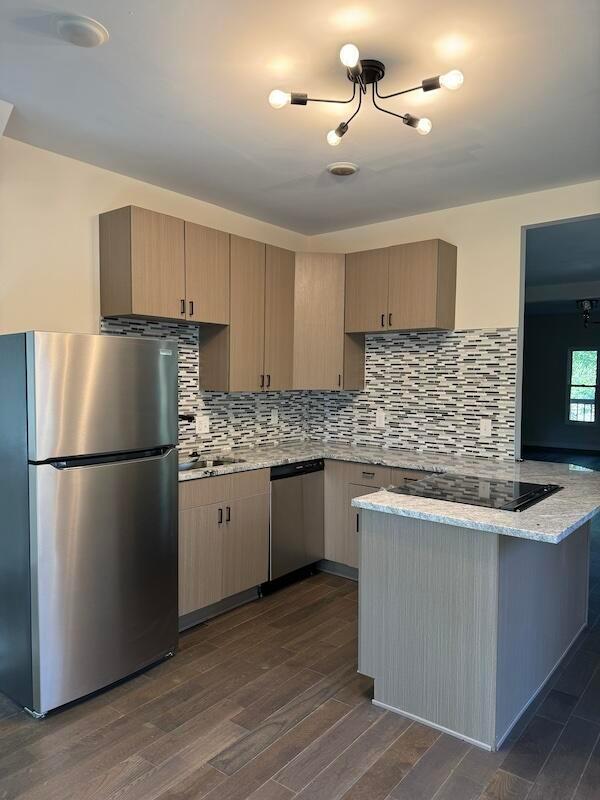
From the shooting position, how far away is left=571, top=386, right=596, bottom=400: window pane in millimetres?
10406

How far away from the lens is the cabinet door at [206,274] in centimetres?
339

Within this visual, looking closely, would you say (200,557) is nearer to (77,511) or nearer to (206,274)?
(77,511)

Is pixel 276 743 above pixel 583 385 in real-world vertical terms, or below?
below

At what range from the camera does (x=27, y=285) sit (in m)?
2.93

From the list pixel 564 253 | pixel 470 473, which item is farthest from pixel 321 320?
pixel 564 253

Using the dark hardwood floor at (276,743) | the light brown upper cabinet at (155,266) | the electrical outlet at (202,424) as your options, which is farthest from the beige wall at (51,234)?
the dark hardwood floor at (276,743)

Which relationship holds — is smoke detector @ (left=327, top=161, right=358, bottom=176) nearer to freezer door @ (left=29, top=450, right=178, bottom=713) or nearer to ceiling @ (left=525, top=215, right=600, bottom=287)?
ceiling @ (left=525, top=215, right=600, bottom=287)

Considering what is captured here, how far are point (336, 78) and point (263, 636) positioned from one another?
2.76 m

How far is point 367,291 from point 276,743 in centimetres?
290

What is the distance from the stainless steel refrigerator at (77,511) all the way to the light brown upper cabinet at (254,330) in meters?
0.98

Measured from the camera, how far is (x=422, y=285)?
3.77m

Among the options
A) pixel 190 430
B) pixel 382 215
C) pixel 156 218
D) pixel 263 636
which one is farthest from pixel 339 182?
pixel 263 636

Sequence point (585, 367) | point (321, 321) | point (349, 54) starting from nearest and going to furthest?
point (349, 54)
point (321, 321)
point (585, 367)

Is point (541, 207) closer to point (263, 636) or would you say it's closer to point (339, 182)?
point (339, 182)
